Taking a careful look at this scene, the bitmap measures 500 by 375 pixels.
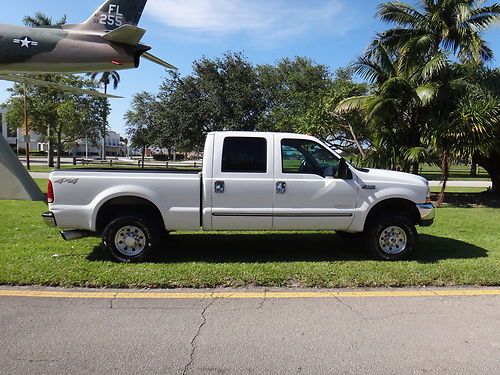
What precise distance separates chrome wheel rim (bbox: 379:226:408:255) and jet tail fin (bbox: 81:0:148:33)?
9231mm

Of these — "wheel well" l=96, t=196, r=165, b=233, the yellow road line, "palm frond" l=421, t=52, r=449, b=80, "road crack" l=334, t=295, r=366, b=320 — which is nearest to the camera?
"road crack" l=334, t=295, r=366, b=320

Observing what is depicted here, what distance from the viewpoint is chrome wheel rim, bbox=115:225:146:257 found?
632cm

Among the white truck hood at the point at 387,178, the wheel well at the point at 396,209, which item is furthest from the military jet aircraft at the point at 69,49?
the wheel well at the point at 396,209

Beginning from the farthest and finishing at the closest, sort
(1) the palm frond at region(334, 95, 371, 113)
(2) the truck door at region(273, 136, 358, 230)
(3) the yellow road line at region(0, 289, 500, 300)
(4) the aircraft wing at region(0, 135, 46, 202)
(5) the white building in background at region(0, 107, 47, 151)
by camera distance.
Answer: (5) the white building in background at region(0, 107, 47, 151) → (1) the palm frond at region(334, 95, 371, 113) → (4) the aircraft wing at region(0, 135, 46, 202) → (2) the truck door at region(273, 136, 358, 230) → (3) the yellow road line at region(0, 289, 500, 300)

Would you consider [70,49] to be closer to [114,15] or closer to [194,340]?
[114,15]

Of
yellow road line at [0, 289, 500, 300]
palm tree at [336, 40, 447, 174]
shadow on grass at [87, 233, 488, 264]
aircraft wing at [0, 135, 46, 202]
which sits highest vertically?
palm tree at [336, 40, 447, 174]

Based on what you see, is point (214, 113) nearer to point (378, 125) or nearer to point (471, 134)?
point (378, 125)

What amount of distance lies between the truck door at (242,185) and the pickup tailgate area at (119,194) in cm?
30

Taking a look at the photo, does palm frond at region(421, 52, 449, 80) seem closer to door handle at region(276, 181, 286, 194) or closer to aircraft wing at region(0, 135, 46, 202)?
door handle at region(276, 181, 286, 194)

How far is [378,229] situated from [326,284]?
60.4 inches

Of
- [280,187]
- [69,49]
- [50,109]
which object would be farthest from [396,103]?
[50,109]

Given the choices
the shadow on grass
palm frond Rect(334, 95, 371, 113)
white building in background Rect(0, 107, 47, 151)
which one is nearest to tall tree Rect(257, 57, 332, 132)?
palm frond Rect(334, 95, 371, 113)

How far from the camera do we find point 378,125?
14969 mm

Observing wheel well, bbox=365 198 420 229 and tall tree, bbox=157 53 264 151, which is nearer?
wheel well, bbox=365 198 420 229
